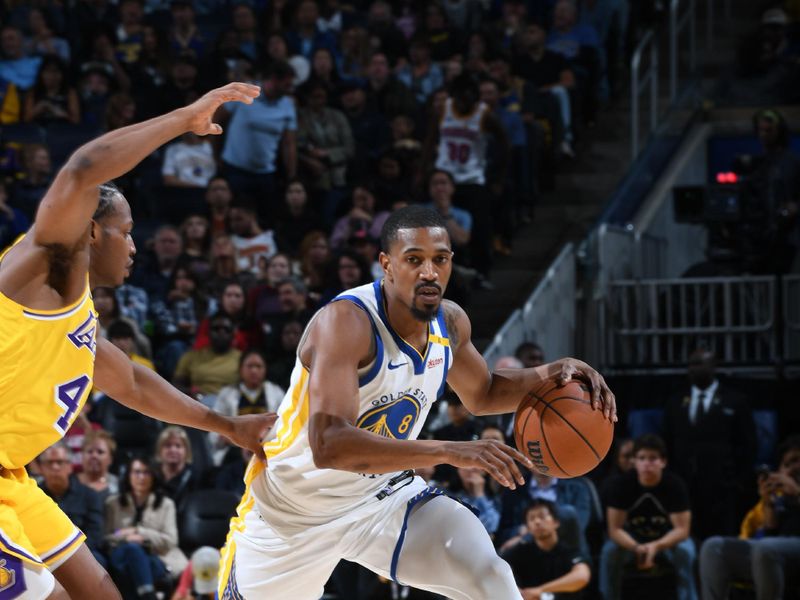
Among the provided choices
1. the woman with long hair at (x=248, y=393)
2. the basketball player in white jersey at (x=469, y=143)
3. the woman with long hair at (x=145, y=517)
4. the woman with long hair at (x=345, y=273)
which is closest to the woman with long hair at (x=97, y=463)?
the woman with long hair at (x=145, y=517)

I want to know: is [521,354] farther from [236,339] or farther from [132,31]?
[132,31]

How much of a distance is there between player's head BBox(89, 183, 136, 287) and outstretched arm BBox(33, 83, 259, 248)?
1.12 feet

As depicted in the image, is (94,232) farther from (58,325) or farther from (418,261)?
(418,261)

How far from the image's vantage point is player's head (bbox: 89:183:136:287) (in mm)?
4828

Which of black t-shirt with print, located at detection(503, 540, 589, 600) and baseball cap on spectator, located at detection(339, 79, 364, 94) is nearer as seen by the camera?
black t-shirt with print, located at detection(503, 540, 589, 600)

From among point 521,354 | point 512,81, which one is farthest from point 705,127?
point 521,354

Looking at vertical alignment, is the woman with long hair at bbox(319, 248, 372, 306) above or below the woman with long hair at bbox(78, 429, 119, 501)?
above

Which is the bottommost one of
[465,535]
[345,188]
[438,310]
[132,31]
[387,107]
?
[465,535]

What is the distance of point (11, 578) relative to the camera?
454 cm

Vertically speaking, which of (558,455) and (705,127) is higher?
(705,127)

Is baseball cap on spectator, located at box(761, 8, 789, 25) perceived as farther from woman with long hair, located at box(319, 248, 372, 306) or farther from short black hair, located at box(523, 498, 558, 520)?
short black hair, located at box(523, 498, 558, 520)

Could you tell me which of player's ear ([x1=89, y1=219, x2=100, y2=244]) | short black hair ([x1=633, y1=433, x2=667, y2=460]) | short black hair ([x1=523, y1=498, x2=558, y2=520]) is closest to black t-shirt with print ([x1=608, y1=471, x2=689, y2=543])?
short black hair ([x1=633, y1=433, x2=667, y2=460])

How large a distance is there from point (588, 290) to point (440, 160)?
6.80ft

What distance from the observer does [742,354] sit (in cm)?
1183
